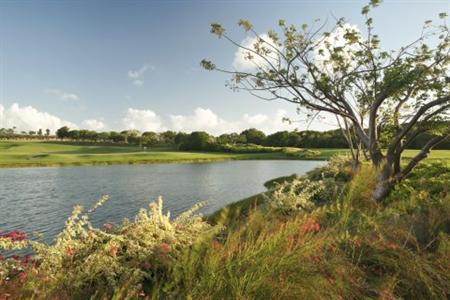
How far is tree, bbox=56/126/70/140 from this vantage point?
135 metres

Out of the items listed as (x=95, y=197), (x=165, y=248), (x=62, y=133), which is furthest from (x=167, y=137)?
(x=165, y=248)

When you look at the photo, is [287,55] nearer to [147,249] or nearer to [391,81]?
[391,81]

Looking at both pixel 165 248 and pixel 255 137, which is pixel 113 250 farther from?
pixel 255 137

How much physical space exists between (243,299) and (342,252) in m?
1.87

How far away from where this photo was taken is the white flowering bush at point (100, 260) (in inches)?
117

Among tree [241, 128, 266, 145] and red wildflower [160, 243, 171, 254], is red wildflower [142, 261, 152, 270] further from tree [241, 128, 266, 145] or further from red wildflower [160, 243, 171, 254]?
tree [241, 128, 266, 145]

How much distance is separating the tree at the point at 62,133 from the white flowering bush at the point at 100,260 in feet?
494

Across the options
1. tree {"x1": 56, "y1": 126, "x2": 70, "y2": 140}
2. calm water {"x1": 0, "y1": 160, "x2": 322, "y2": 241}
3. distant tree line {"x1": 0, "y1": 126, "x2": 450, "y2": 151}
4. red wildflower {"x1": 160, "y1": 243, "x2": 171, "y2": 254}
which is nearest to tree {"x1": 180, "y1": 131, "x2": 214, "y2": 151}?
distant tree line {"x1": 0, "y1": 126, "x2": 450, "y2": 151}

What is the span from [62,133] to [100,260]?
155 metres

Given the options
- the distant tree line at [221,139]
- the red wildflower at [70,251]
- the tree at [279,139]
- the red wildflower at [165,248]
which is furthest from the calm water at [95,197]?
the tree at [279,139]

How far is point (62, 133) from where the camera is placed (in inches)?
5374

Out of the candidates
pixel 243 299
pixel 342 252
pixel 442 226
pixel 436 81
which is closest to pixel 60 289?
pixel 243 299

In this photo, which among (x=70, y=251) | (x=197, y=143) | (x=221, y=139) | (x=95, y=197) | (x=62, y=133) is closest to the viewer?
(x=70, y=251)

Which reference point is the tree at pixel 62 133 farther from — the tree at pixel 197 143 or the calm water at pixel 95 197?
A: the calm water at pixel 95 197
